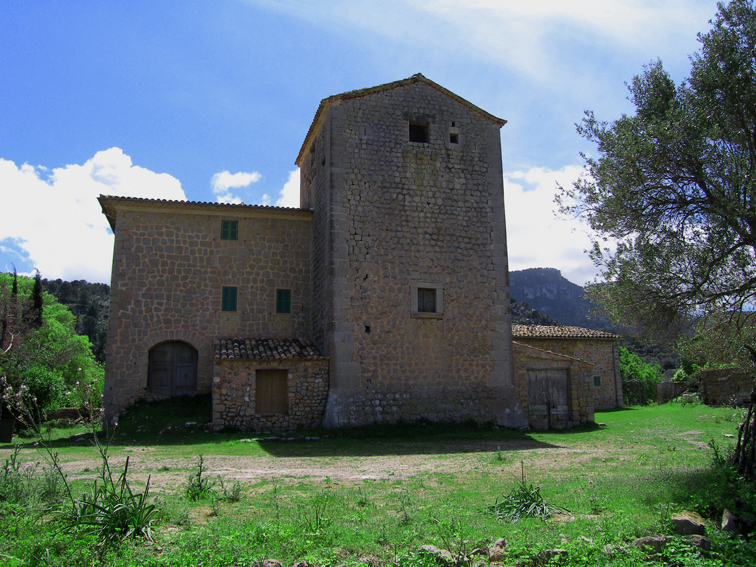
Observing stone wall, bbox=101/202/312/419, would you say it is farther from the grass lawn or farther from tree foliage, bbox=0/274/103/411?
the grass lawn

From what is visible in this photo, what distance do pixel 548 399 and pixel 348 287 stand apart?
834 cm

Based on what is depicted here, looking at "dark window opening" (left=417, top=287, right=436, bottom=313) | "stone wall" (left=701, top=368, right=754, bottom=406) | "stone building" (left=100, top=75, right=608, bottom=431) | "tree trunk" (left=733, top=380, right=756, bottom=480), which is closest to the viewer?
"tree trunk" (left=733, top=380, right=756, bottom=480)

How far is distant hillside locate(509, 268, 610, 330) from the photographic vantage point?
11562 centimetres

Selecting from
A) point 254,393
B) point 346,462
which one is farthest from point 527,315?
point 346,462

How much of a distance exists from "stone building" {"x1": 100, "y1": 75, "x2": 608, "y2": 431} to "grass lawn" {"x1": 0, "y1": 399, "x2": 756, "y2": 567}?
307cm

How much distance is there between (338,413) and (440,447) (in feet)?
11.8

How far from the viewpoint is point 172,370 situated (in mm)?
18406

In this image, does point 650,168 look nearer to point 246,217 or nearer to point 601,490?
point 601,490

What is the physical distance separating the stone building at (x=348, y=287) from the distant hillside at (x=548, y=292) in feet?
326

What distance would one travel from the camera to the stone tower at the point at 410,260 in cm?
1719

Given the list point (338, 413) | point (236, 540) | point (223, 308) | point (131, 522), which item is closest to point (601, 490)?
point (236, 540)

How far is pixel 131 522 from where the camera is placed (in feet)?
18.9

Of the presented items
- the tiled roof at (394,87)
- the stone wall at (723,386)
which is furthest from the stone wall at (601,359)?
the tiled roof at (394,87)

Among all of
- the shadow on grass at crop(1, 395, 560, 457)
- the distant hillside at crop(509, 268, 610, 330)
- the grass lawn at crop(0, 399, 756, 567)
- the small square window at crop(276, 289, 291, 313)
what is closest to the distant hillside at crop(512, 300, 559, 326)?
the distant hillside at crop(509, 268, 610, 330)
